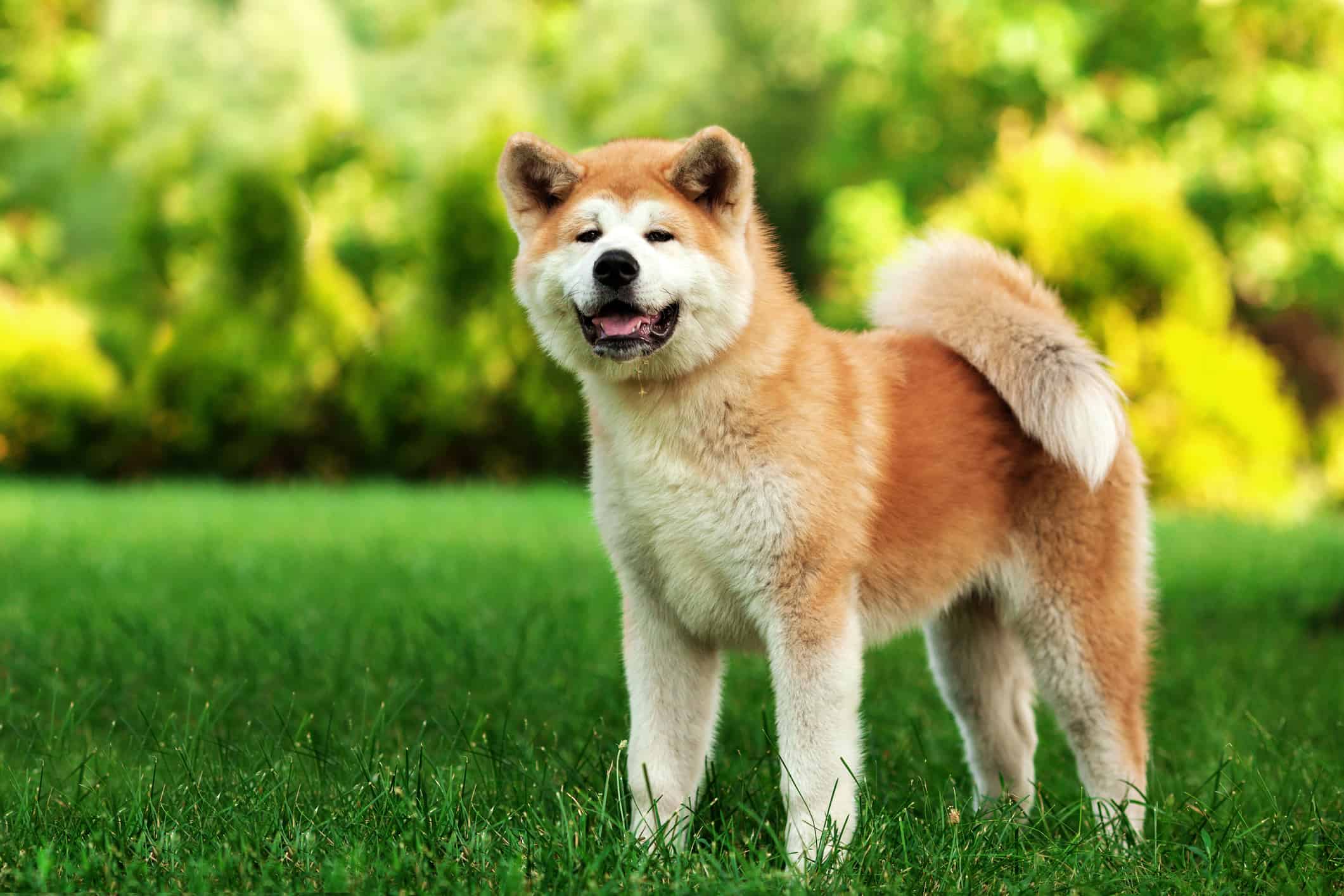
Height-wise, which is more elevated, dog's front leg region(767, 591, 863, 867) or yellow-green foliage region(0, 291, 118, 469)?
dog's front leg region(767, 591, 863, 867)

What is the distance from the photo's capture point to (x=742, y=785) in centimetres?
345

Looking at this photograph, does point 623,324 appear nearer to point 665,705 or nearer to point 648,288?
point 648,288

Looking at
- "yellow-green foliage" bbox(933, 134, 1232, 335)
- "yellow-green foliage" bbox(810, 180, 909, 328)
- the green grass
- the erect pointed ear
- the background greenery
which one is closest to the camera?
the green grass

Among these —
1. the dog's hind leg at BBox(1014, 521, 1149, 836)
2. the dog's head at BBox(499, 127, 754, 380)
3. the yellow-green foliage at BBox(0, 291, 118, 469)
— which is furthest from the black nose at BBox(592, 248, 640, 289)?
the yellow-green foliage at BBox(0, 291, 118, 469)

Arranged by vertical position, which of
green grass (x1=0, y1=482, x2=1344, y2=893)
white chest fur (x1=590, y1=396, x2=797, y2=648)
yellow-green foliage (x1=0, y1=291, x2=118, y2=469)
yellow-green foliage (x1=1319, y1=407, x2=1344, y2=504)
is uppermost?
white chest fur (x1=590, y1=396, x2=797, y2=648)

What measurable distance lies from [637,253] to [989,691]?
1894 millimetres

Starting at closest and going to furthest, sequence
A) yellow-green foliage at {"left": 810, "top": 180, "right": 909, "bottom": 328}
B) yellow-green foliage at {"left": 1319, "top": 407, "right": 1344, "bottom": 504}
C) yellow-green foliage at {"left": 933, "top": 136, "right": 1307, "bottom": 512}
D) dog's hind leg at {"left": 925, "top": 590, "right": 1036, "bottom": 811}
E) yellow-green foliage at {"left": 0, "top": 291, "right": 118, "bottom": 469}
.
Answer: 1. dog's hind leg at {"left": 925, "top": 590, "right": 1036, "bottom": 811}
2. yellow-green foliage at {"left": 933, "top": 136, "right": 1307, "bottom": 512}
3. yellow-green foliage at {"left": 0, "top": 291, "right": 118, "bottom": 469}
4. yellow-green foliage at {"left": 810, "top": 180, "right": 909, "bottom": 328}
5. yellow-green foliage at {"left": 1319, "top": 407, "right": 1344, "bottom": 504}

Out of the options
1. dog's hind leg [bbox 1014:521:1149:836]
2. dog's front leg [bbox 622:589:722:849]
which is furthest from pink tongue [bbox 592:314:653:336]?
dog's hind leg [bbox 1014:521:1149:836]

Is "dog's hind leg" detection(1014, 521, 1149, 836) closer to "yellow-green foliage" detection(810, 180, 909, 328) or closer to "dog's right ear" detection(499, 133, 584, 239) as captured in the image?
"dog's right ear" detection(499, 133, 584, 239)

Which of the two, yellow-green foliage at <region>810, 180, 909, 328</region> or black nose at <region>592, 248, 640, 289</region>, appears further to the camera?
yellow-green foliage at <region>810, 180, 909, 328</region>

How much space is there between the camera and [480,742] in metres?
3.93

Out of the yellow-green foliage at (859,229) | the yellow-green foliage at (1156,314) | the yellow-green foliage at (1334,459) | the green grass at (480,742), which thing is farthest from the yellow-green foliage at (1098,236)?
the yellow-green foliage at (1334,459)

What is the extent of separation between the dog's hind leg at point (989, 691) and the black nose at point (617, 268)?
1623 mm

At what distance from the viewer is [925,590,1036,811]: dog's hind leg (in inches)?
159
